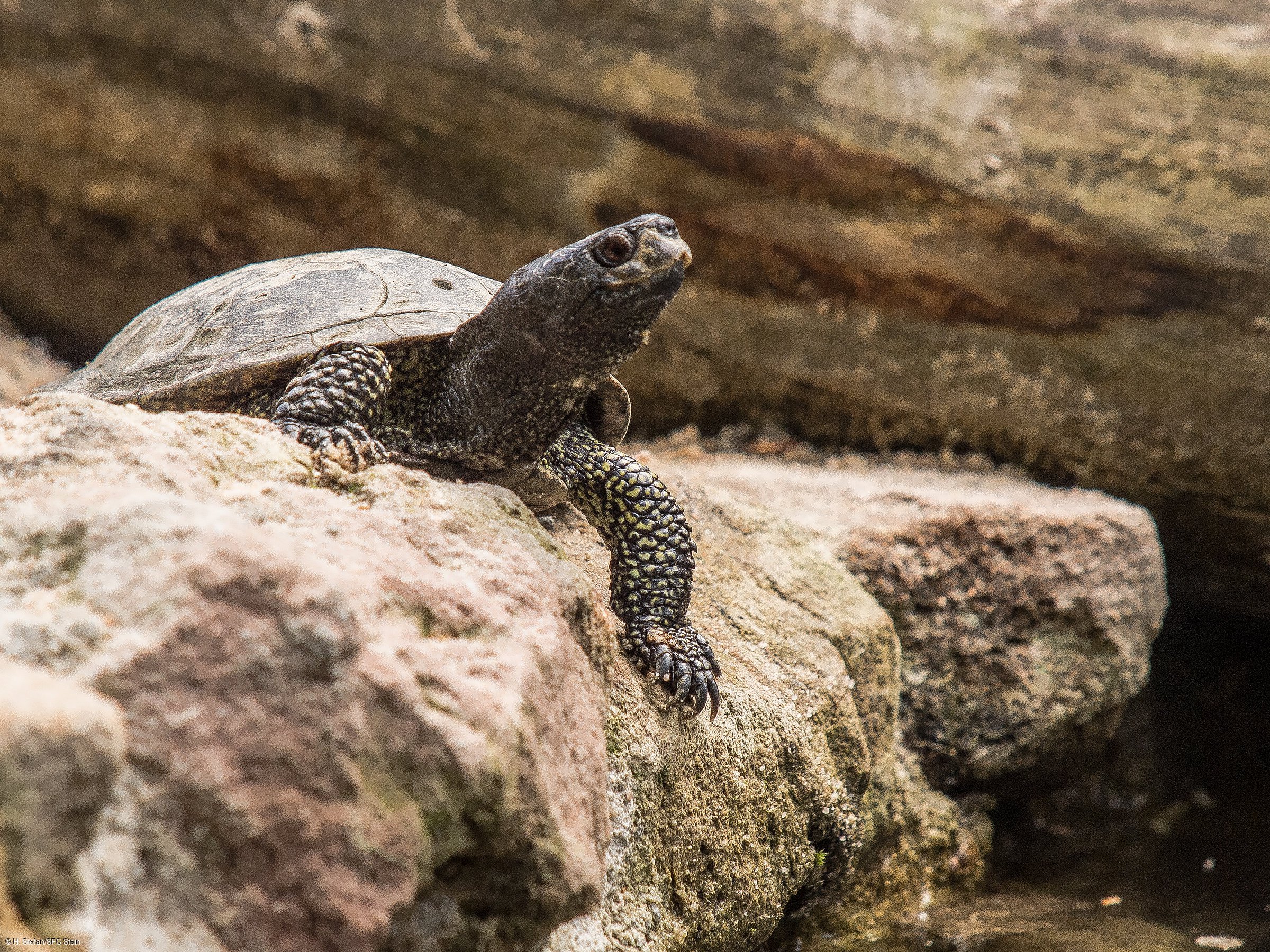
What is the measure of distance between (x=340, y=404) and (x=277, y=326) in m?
0.40

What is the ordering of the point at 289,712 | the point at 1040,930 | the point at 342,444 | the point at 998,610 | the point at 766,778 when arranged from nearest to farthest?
the point at 289,712, the point at 342,444, the point at 766,778, the point at 1040,930, the point at 998,610

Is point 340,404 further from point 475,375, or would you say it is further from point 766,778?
point 766,778

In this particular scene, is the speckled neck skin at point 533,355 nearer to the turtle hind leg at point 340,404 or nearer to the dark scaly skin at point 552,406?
the dark scaly skin at point 552,406

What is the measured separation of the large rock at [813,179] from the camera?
14.6ft

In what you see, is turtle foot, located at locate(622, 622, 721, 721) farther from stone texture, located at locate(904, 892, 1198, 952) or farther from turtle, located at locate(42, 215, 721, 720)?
stone texture, located at locate(904, 892, 1198, 952)

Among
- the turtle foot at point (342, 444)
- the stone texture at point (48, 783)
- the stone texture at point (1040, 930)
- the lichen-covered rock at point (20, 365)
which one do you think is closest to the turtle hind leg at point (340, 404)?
the turtle foot at point (342, 444)

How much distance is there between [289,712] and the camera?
125 cm

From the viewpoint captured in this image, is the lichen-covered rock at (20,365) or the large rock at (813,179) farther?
the lichen-covered rock at (20,365)

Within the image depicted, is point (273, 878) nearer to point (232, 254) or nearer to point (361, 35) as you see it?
point (361, 35)

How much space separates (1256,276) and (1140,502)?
1.27 m

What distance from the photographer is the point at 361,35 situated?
4.84 m

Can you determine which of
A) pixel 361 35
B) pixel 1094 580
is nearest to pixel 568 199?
pixel 361 35

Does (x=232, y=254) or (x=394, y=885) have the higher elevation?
(x=394, y=885)

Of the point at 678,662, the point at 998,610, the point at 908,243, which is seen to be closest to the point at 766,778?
the point at 678,662
